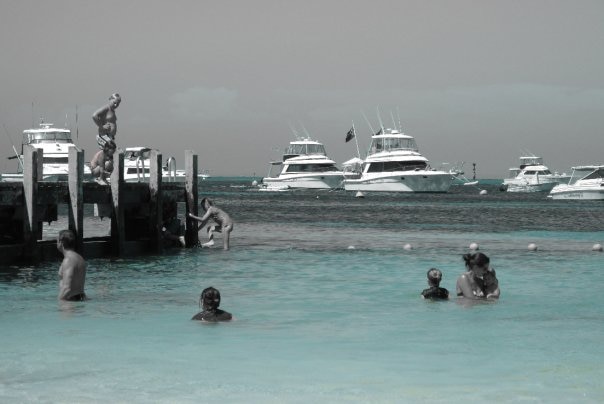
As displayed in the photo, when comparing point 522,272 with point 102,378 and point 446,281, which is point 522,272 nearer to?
point 446,281

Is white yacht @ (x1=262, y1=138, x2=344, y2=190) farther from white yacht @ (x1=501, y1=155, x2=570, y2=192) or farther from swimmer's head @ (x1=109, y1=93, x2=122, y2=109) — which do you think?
swimmer's head @ (x1=109, y1=93, x2=122, y2=109)

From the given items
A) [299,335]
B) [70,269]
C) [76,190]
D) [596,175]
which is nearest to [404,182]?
[596,175]

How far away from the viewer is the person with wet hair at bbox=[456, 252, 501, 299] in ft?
62.4

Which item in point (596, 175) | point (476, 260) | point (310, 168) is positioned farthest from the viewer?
point (310, 168)

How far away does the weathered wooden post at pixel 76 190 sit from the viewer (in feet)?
81.7

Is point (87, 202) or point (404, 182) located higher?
point (87, 202)

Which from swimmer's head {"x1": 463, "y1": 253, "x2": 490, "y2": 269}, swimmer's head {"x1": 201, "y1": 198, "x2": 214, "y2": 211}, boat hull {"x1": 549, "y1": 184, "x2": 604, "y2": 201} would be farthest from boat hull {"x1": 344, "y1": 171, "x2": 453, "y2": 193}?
swimmer's head {"x1": 463, "y1": 253, "x2": 490, "y2": 269}

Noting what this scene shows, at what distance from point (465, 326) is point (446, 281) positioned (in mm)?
8261

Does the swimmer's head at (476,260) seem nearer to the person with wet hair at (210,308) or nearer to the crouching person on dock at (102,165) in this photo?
the person with wet hair at (210,308)

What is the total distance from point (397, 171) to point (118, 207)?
86136 millimetres

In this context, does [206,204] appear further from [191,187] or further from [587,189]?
[587,189]

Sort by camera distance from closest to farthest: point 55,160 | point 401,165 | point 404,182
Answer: point 55,160 → point 404,182 → point 401,165

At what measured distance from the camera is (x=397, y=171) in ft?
368

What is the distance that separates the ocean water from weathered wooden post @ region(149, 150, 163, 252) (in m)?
0.94
